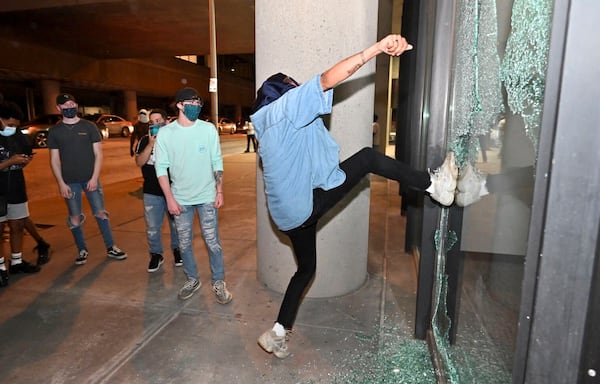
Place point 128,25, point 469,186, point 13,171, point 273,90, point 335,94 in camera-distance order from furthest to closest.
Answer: point 128,25 < point 13,171 < point 335,94 < point 469,186 < point 273,90

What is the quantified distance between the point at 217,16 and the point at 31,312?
15.3m

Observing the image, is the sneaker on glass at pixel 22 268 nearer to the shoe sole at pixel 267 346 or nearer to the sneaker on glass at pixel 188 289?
the sneaker on glass at pixel 188 289

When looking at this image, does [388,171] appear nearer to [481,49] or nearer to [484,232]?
[484,232]

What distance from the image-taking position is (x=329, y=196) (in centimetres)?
261

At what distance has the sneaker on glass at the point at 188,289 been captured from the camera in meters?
3.77

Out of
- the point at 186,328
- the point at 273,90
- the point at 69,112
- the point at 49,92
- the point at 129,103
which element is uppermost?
the point at 49,92

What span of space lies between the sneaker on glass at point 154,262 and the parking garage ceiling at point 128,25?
12460 millimetres

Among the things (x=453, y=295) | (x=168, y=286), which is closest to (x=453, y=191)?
(x=453, y=295)

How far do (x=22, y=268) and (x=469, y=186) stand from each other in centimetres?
439

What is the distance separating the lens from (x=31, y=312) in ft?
11.5

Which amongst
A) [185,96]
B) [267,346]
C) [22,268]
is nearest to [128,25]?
[22,268]

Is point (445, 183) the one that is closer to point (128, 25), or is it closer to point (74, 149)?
point (74, 149)

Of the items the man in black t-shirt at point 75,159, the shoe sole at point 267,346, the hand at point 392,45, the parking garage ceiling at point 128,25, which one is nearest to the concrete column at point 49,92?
the parking garage ceiling at point 128,25

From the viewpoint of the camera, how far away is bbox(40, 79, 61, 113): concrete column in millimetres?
26141
